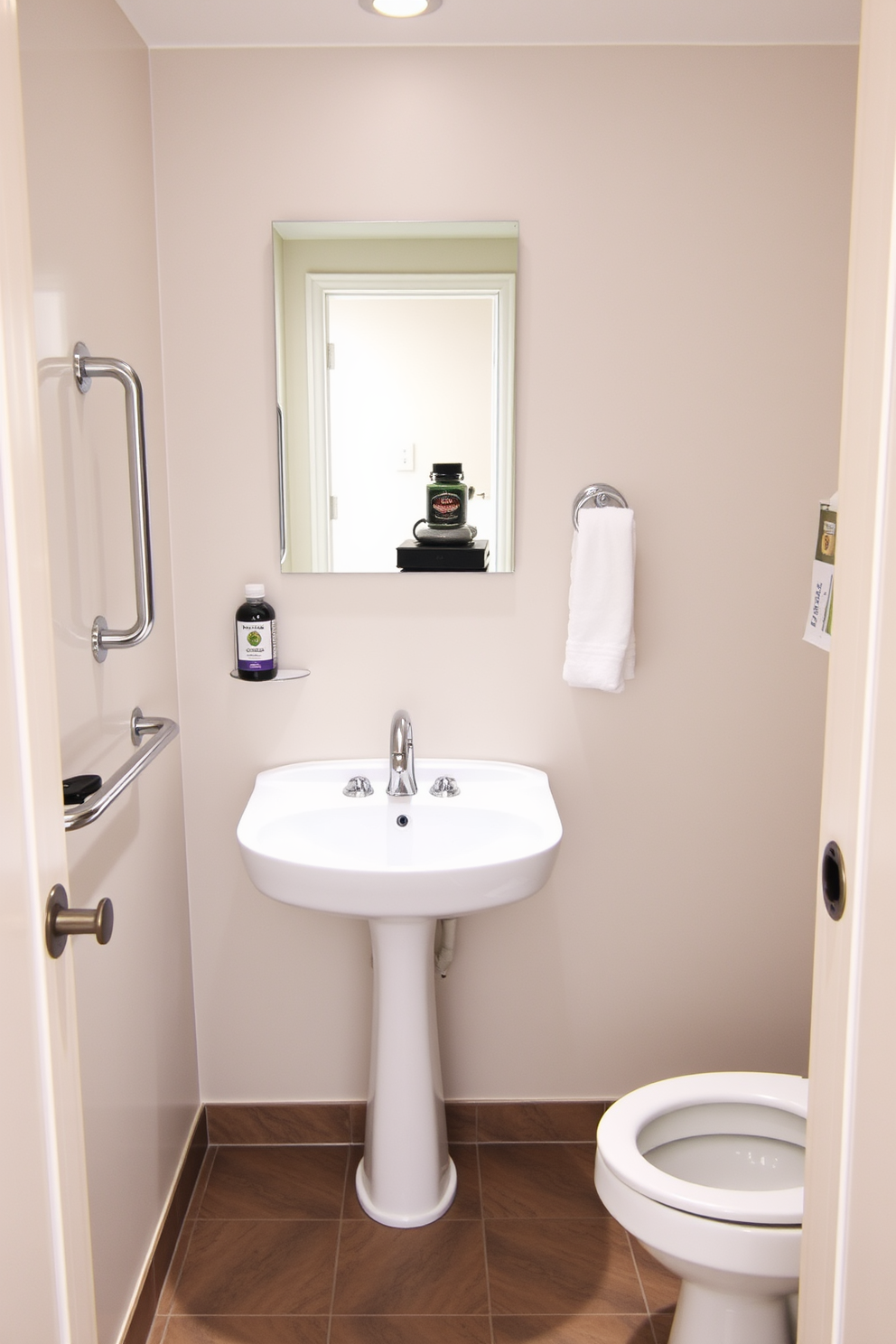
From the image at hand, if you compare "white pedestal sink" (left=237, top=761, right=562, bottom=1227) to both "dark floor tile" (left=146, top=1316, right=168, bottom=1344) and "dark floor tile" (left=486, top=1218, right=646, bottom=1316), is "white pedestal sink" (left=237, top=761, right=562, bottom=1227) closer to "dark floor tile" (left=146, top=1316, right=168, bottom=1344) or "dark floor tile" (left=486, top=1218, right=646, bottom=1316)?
"dark floor tile" (left=486, top=1218, right=646, bottom=1316)

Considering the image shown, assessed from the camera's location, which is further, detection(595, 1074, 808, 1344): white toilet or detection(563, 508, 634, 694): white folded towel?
detection(563, 508, 634, 694): white folded towel

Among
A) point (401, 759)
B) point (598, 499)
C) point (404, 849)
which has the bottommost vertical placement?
point (404, 849)

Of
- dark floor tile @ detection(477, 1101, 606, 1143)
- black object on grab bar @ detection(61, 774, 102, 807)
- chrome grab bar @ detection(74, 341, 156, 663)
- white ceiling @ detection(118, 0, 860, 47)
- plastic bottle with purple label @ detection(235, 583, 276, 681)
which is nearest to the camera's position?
black object on grab bar @ detection(61, 774, 102, 807)

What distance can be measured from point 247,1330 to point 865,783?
1.50 meters

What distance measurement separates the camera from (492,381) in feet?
6.55

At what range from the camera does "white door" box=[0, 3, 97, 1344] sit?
2.83 ft

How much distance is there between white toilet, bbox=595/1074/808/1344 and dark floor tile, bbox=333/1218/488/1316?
1.27 feet

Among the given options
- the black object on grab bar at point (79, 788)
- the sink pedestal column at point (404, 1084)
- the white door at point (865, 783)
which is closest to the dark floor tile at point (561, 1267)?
the sink pedestal column at point (404, 1084)

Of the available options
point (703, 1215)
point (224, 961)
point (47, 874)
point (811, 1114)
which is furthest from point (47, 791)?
point (224, 961)

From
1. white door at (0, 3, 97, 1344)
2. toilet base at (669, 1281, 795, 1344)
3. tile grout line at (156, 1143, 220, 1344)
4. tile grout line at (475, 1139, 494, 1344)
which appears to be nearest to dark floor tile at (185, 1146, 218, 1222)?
tile grout line at (156, 1143, 220, 1344)

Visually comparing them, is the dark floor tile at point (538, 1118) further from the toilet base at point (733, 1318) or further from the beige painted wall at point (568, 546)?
the toilet base at point (733, 1318)

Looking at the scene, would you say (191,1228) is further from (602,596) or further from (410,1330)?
(602,596)

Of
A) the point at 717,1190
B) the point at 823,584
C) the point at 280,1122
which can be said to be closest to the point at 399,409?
the point at 823,584

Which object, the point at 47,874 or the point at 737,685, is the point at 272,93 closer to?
the point at 737,685
